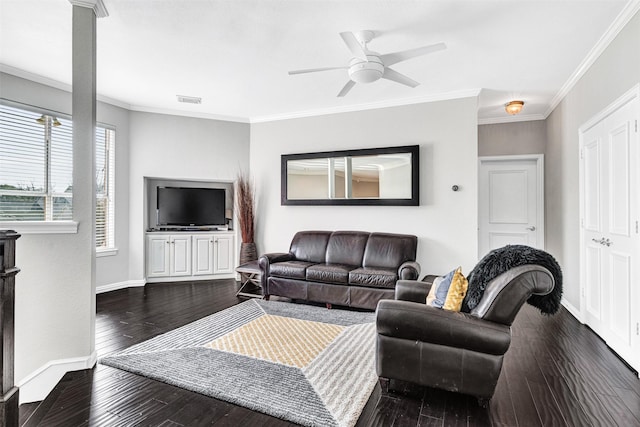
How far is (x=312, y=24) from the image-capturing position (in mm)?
2814

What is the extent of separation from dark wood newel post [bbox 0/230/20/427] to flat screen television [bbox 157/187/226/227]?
3901mm

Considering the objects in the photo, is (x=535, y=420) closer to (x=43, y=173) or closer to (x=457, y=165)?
(x=457, y=165)

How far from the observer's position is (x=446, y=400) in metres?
2.08

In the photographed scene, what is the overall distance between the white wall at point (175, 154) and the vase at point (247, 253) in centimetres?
120

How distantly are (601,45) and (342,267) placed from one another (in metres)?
3.46

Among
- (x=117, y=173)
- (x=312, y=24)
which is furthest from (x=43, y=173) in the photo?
(x=312, y=24)

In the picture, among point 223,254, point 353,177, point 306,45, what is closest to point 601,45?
point 306,45

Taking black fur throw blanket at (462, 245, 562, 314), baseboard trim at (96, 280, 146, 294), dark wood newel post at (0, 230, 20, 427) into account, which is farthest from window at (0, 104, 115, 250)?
black fur throw blanket at (462, 245, 562, 314)

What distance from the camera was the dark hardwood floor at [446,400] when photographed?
188 centimetres

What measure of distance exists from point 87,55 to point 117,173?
2833 millimetres

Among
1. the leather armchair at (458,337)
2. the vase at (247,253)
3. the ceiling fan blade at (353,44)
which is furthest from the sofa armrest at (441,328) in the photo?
the vase at (247,253)

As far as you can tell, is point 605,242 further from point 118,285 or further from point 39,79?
point 39,79

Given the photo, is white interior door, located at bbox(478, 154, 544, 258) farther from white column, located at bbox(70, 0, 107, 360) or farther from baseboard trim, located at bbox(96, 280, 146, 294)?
baseboard trim, located at bbox(96, 280, 146, 294)

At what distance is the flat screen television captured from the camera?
546cm
